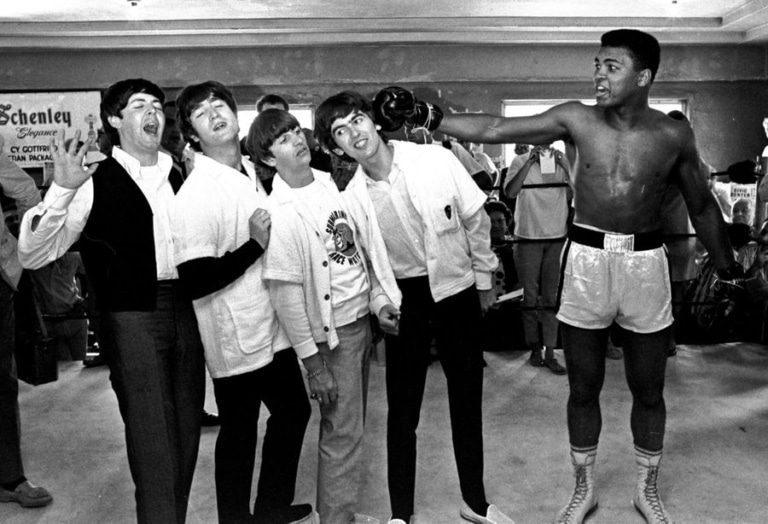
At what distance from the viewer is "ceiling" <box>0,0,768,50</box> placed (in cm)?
570

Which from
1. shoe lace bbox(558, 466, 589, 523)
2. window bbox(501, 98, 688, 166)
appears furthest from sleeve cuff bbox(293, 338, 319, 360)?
window bbox(501, 98, 688, 166)

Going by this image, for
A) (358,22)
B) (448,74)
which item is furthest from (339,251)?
(448,74)

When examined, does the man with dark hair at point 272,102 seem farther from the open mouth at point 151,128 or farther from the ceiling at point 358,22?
the ceiling at point 358,22

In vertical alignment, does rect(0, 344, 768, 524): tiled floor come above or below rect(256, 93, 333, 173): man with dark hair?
below

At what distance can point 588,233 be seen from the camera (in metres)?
2.63

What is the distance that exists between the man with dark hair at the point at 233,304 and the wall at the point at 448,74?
175 inches

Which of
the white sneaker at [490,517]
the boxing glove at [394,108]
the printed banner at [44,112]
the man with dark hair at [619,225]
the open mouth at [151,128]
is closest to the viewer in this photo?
the open mouth at [151,128]

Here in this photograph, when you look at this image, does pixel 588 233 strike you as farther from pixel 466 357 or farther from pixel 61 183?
pixel 61 183

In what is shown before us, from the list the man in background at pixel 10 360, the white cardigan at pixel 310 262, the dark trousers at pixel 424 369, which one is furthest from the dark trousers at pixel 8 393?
the dark trousers at pixel 424 369

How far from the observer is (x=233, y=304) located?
225 cm

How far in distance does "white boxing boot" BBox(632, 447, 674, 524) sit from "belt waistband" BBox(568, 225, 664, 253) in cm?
75

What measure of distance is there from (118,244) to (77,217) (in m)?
0.13

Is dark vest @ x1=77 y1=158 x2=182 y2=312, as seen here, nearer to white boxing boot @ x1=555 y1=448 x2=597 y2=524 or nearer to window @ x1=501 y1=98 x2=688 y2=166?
white boxing boot @ x1=555 y1=448 x2=597 y2=524

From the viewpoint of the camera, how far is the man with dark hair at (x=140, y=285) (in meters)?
2.08
